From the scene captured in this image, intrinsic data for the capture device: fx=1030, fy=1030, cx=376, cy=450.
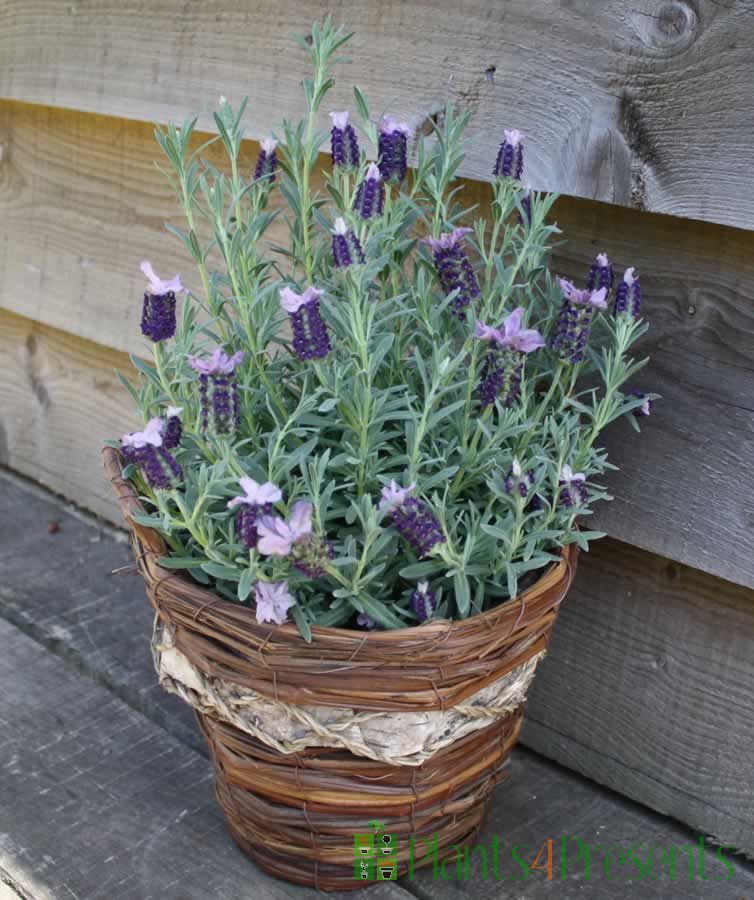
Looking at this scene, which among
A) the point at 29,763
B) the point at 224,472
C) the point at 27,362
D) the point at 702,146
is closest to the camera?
the point at 224,472

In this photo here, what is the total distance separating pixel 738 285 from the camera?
1.22 m

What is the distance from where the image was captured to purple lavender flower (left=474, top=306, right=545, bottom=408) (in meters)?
1.04

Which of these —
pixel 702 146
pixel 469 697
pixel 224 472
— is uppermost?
pixel 702 146

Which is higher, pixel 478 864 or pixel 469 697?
pixel 469 697

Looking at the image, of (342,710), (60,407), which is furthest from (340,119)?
(60,407)

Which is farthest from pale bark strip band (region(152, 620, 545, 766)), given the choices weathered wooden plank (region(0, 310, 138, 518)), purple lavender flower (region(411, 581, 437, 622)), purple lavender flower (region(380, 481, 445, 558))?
weathered wooden plank (region(0, 310, 138, 518))

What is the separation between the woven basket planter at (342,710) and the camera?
103 cm

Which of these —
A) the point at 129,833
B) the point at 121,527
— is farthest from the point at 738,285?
the point at 121,527

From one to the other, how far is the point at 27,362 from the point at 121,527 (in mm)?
489

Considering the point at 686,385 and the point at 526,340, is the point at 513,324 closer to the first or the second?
the point at 526,340

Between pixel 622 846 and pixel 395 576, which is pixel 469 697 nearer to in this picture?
pixel 395 576

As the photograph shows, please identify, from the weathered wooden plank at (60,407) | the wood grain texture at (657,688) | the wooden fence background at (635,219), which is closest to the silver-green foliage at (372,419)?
the wooden fence background at (635,219)

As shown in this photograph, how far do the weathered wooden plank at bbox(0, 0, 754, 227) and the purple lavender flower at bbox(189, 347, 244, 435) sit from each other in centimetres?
56
